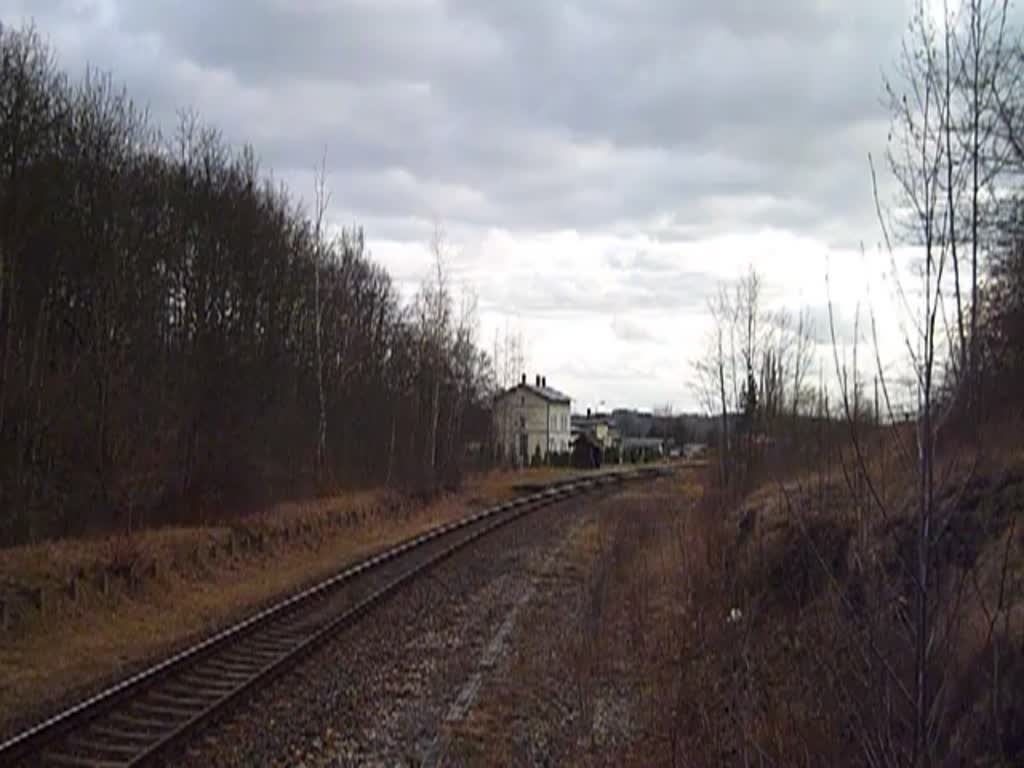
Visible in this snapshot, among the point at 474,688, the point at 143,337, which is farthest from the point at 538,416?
the point at 474,688

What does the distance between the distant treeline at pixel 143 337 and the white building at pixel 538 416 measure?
57051 millimetres

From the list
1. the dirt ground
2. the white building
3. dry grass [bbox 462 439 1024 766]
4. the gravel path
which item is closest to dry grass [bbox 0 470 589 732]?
the gravel path

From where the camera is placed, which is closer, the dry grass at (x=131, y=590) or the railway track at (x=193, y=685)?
the railway track at (x=193, y=685)

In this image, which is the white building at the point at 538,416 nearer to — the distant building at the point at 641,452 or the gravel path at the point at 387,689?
the distant building at the point at 641,452

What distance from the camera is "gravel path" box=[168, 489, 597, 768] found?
10.6 m

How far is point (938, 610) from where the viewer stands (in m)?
4.63

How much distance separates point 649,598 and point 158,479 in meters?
14.2

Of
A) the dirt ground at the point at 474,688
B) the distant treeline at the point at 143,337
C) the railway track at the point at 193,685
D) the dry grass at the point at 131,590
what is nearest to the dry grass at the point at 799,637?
the dirt ground at the point at 474,688

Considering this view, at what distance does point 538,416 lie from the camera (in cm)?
13100

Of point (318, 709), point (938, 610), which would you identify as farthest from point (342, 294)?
point (938, 610)

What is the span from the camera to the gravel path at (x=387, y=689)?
10.6 metres

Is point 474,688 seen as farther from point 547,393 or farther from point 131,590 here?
point 547,393

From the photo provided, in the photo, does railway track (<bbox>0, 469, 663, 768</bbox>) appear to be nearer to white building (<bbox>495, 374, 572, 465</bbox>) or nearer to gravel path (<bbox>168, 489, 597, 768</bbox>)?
gravel path (<bbox>168, 489, 597, 768</bbox>)

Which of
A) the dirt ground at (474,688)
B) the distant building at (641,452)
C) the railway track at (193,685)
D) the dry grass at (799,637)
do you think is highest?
the distant building at (641,452)
